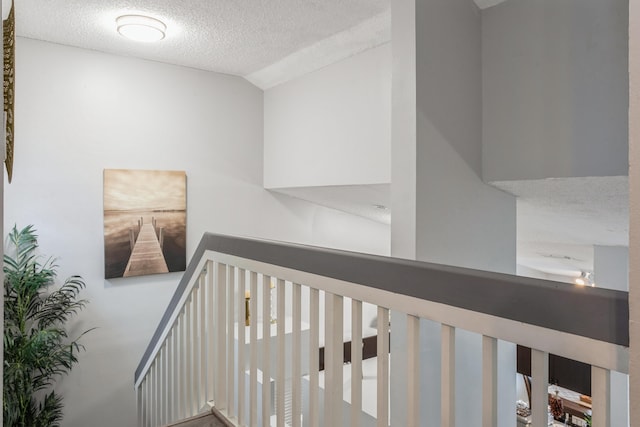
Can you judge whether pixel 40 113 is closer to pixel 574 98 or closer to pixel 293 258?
pixel 293 258

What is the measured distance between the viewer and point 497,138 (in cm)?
214

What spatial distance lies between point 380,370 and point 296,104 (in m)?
3.07

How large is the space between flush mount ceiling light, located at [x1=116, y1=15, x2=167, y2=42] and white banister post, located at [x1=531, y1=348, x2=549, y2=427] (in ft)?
9.33

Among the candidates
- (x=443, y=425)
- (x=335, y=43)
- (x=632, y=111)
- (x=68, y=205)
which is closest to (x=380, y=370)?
(x=443, y=425)

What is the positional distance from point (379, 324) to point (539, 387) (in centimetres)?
37

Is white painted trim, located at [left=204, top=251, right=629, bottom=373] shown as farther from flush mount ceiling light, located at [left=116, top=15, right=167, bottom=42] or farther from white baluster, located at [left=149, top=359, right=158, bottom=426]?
flush mount ceiling light, located at [left=116, top=15, right=167, bottom=42]

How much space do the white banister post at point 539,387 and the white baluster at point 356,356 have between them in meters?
0.43

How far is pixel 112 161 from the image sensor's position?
3.42 meters

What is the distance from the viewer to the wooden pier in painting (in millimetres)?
3479

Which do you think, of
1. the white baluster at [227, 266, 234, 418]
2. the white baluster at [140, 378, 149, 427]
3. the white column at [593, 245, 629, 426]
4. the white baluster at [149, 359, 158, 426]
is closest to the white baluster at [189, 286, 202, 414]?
the white baluster at [227, 266, 234, 418]

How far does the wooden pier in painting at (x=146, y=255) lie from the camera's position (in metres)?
3.48

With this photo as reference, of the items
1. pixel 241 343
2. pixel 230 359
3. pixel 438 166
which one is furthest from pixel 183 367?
pixel 438 166

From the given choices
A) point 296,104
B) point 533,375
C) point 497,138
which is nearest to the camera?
point 533,375

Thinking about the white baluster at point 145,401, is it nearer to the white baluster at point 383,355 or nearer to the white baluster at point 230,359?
the white baluster at point 230,359
